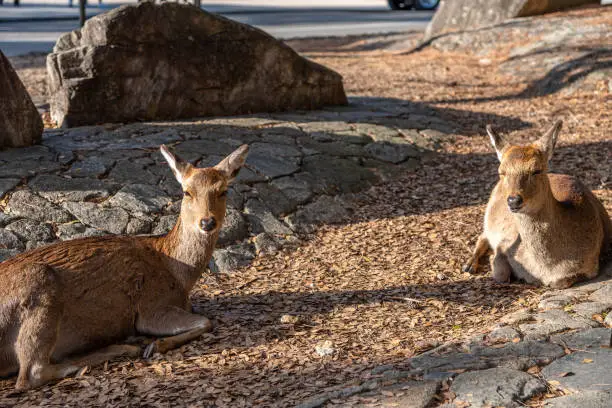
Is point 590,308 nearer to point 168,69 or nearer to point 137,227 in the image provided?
point 137,227

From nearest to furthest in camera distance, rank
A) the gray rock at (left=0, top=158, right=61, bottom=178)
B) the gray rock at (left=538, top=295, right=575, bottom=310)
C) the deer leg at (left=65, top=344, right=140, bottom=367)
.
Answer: the deer leg at (left=65, top=344, right=140, bottom=367) < the gray rock at (left=538, top=295, right=575, bottom=310) < the gray rock at (left=0, top=158, right=61, bottom=178)

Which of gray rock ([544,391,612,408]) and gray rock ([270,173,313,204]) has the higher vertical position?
gray rock ([544,391,612,408])

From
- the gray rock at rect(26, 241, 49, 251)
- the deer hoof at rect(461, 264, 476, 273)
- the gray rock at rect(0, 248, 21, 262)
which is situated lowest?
the deer hoof at rect(461, 264, 476, 273)

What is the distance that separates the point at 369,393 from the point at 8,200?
4296 mm

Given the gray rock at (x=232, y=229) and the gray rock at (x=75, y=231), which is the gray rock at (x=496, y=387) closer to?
the gray rock at (x=232, y=229)

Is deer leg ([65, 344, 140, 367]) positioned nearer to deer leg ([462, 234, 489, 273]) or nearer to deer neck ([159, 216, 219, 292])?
deer neck ([159, 216, 219, 292])

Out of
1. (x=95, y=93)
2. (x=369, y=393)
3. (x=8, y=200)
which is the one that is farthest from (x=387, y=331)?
(x=95, y=93)

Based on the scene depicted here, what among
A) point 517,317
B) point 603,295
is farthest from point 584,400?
point 603,295

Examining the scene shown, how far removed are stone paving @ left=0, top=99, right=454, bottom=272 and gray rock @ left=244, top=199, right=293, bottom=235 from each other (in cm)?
1

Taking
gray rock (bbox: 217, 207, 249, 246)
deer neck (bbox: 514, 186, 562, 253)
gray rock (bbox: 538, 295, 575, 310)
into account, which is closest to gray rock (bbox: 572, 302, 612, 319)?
gray rock (bbox: 538, 295, 575, 310)

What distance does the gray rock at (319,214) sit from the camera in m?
8.61

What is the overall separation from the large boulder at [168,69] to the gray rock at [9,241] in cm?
334

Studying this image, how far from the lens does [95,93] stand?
1048 cm

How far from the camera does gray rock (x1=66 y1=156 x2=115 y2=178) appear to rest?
8.55 metres
